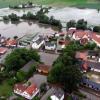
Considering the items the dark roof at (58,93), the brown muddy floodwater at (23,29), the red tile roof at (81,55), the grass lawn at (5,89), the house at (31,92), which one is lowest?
the grass lawn at (5,89)

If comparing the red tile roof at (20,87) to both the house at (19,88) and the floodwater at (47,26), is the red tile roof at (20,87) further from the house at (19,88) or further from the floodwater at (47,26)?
the floodwater at (47,26)

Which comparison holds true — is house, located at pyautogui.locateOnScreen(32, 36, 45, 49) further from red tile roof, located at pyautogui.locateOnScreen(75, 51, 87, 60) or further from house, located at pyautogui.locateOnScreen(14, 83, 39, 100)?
house, located at pyautogui.locateOnScreen(14, 83, 39, 100)

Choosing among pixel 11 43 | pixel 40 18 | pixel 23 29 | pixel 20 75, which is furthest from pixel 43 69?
pixel 40 18

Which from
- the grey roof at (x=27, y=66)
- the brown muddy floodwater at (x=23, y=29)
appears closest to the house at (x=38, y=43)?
the brown muddy floodwater at (x=23, y=29)

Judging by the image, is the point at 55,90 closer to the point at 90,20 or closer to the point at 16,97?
the point at 16,97

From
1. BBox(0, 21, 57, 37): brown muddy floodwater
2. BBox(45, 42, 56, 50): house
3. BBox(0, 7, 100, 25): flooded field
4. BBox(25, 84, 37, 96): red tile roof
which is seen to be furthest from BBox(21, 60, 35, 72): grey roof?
BBox(0, 7, 100, 25): flooded field

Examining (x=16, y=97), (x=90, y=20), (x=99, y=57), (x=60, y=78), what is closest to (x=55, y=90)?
(x=60, y=78)
